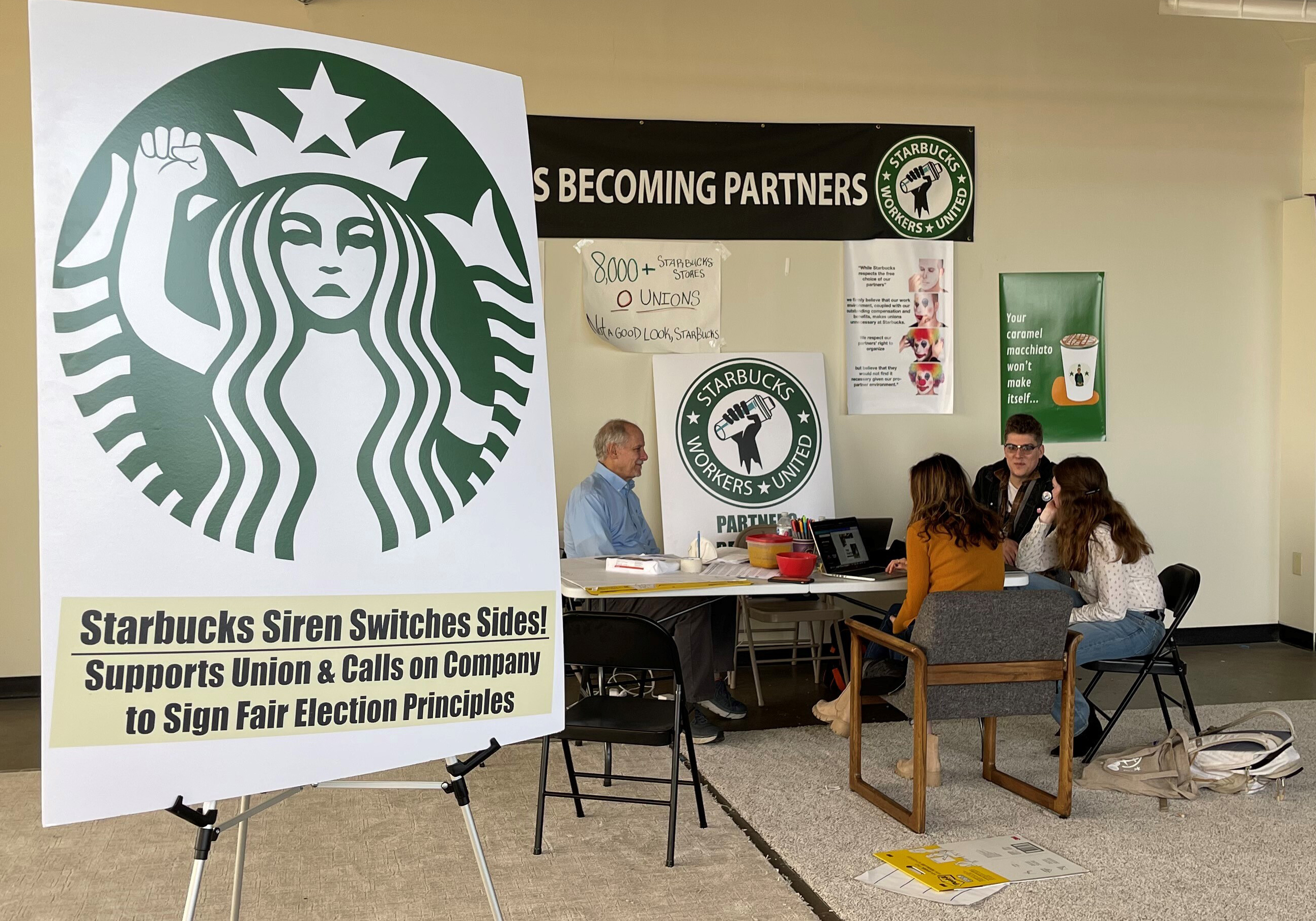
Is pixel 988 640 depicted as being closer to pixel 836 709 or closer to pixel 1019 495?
pixel 836 709

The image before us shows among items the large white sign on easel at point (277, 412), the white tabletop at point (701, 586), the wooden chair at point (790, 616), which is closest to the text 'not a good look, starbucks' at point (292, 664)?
the large white sign on easel at point (277, 412)

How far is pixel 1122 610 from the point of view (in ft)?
13.7

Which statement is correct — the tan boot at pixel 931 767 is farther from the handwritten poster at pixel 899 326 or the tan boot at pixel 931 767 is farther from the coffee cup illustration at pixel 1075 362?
the coffee cup illustration at pixel 1075 362

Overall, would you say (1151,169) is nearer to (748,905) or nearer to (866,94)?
(866,94)

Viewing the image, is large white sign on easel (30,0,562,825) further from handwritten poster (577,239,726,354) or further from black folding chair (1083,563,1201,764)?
handwritten poster (577,239,726,354)

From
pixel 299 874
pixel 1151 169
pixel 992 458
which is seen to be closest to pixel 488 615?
pixel 299 874

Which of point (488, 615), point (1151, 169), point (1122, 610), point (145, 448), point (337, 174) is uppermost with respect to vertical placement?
point (1151, 169)

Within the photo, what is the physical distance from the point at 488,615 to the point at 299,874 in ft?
5.41

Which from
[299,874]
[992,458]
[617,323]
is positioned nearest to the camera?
[299,874]

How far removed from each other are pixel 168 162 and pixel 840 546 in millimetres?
3008

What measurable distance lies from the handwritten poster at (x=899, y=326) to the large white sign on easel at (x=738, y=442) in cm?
27

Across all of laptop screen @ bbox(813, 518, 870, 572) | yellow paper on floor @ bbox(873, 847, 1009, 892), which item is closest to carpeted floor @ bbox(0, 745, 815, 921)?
yellow paper on floor @ bbox(873, 847, 1009, 892)

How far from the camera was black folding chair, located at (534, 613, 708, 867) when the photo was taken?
3.22 metres

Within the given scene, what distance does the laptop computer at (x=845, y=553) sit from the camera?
4.17 metres
